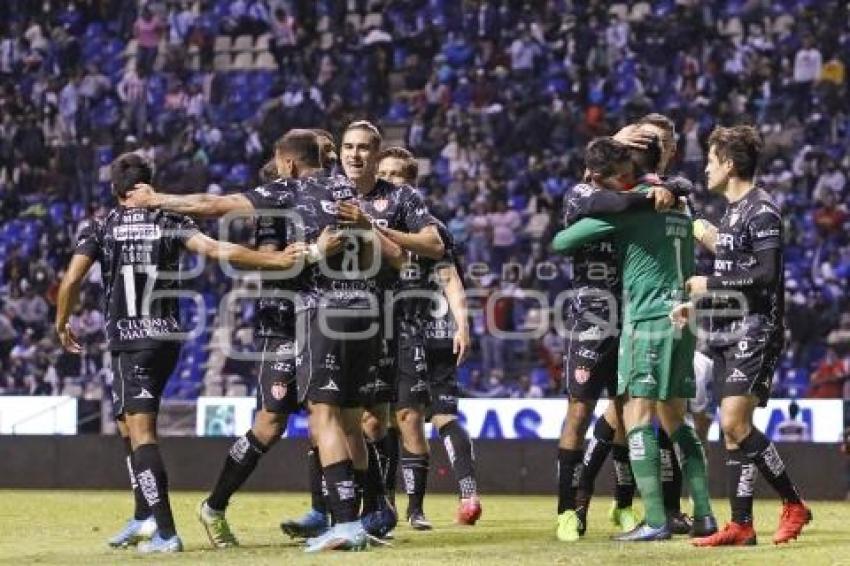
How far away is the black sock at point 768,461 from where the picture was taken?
35.4 feet

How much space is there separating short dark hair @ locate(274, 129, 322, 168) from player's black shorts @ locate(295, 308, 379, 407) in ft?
3.27

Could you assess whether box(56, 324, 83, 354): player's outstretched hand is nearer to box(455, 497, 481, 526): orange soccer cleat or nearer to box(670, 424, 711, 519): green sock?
box(455, 497, 481, 526): orange soccer cleat

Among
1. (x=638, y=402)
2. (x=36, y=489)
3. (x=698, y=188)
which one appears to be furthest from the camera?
(x=698, y=188)

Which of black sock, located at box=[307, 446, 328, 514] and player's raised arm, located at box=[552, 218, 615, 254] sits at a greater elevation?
player's raised arm, located at box=[552, 218, 615, 254]

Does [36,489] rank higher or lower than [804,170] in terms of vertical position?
lower

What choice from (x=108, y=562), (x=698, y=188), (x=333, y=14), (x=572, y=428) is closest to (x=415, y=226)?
(x=572, y=428)

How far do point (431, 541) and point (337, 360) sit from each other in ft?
6.44

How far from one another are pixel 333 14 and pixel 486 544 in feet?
75.8

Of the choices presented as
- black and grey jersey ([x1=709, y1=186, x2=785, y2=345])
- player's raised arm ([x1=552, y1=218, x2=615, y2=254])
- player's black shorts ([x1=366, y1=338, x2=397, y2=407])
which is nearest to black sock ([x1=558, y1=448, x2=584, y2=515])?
player's black shorts ([x1=366, y1=338, x2=397, y2=407])

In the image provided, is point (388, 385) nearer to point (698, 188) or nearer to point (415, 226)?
point (415, 226)

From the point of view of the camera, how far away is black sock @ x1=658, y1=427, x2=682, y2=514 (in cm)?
1183

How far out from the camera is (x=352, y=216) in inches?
400

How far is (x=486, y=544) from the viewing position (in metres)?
11.3

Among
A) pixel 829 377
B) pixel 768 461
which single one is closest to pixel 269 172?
pixel 768 461
